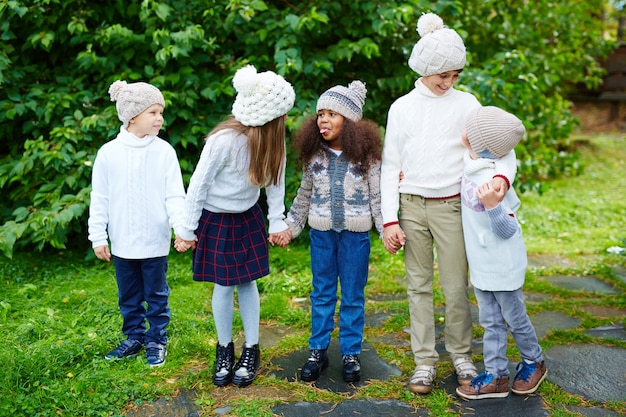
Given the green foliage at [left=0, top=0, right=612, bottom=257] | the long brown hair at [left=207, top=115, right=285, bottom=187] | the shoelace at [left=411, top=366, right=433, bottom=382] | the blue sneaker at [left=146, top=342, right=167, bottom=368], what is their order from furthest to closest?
the green foliage at [left=0, top=0, right=612, bottom=257]
the blue sneaker at [left=146, top=342, right=167, bottom=368]
the shoelace at [left=411, top=366, right=433, bottom=382]
the long brown hair at [left=207, top=115, right=285, bottom=187]

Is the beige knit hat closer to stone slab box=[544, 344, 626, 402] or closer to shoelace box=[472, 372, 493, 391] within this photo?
shoelace box=[472, 372, 493, 391]

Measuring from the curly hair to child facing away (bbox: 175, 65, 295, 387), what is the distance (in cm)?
12

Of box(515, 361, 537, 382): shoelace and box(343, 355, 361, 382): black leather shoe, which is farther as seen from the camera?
box(343, 355, 361, 382): black leather shoe

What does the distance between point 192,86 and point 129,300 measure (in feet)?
6.99

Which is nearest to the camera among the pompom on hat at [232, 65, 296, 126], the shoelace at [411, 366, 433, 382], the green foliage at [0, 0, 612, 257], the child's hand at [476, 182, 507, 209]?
the child's hand at [476, 182, 507, 209]

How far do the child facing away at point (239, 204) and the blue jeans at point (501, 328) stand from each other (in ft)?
3.48

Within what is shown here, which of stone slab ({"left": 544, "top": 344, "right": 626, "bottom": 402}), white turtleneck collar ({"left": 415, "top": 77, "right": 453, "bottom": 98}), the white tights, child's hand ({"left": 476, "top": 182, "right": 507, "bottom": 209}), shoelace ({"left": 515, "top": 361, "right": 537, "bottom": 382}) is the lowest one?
stone slab ({"left": 544, "top": 344, "right": 626, "bottom": 402})

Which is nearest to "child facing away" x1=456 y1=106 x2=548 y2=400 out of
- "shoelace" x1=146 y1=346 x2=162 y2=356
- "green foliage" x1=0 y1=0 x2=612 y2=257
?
"shoelace" x1=146 y1=346 x2=162 y2=356

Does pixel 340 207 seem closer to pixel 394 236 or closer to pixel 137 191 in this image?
pixel 394 236

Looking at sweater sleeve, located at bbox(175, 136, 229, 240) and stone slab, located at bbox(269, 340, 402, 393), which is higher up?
sweater sleeve, located at bbox(175, 136, 229, 240)

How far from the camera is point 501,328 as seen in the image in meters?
3.05

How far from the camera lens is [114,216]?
10.9 ft

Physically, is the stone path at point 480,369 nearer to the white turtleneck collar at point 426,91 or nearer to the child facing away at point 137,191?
the child facing away at point 137,191

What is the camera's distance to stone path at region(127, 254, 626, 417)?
9.61 feet
